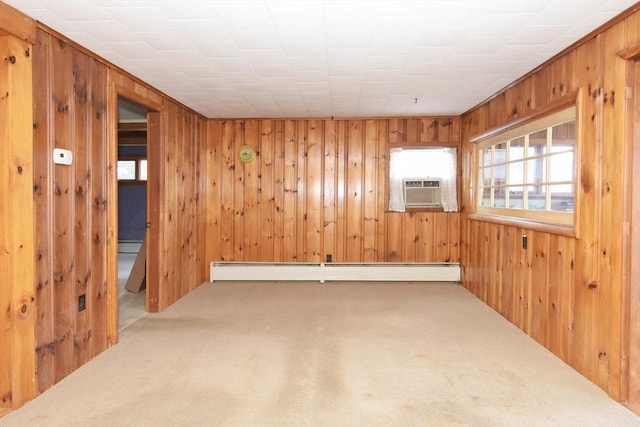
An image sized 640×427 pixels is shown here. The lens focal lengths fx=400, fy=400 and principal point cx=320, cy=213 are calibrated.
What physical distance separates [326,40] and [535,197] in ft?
7.82

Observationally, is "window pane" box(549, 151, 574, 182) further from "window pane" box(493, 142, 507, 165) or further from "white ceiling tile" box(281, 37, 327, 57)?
"white ceiling tile" box(281, 37, 327, 57)

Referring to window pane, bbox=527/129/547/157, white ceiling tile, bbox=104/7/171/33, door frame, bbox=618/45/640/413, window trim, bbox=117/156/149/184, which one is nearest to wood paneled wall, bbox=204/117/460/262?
window pane, bbox=527/129/547/157

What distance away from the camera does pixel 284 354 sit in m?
3.09

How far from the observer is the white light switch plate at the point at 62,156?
2607 mm

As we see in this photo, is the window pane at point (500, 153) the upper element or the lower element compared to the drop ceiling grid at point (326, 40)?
lower

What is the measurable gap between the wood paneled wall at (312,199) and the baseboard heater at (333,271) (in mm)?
104

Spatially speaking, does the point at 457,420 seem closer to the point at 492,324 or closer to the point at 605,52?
the point at 492,324

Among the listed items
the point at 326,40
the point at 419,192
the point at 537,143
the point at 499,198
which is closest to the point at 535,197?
the point at 537,143

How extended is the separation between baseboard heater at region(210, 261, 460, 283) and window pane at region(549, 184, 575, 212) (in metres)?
2.32

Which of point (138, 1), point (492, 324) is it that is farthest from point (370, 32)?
point (492, 324)

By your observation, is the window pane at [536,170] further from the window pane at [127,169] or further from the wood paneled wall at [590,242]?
the window pane at [127,169]

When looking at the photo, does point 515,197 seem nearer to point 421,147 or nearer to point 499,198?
point 499,198

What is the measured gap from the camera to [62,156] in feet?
8.77

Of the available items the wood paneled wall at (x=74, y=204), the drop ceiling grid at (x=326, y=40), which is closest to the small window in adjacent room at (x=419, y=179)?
the drop ceiling grid at (x=326, y=40)
